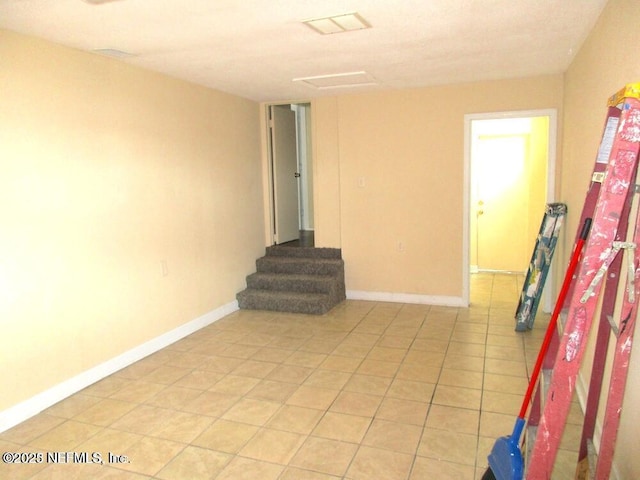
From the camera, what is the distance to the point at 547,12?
8.99ft

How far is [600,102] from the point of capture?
9.00 feet

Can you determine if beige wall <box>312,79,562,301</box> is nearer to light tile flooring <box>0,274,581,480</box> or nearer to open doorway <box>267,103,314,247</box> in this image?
open doorway <box>267,103,314,247</box>

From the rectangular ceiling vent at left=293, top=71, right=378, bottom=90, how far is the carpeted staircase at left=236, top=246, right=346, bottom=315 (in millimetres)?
1900

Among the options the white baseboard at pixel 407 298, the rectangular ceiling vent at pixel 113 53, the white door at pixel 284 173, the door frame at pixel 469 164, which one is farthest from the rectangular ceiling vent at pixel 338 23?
the white baseboard at pixel 407 298

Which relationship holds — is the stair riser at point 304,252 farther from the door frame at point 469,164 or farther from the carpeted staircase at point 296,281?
the door frame at point 469,164

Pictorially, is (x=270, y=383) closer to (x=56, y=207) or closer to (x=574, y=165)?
(x=56, y=207)

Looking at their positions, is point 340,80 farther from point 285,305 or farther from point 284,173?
point 285,305

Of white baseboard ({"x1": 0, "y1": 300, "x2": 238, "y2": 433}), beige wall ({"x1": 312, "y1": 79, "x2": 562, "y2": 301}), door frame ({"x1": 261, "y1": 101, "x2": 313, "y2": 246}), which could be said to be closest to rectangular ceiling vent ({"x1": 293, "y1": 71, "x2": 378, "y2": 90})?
beige wall ({"x1": 312, "y1": 79, "x2": 562, "y2": 301})

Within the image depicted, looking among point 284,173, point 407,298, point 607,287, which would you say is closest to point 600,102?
point 607,287

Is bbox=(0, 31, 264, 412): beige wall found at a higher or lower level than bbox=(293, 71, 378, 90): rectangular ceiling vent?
lower

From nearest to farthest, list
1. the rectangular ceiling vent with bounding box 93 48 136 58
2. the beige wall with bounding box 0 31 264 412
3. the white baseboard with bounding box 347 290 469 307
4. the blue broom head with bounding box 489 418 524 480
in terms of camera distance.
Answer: the blue broom head with bounding box 489 418 524 480 → the beige wall with bounding box 0 31 264 412 → the rectangular ceiling vent with bounding box 93 48 136 58 → the white baseboard with bounding box 347 290 469 307

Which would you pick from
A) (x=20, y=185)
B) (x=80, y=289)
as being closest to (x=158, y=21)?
(x=20, y=185)

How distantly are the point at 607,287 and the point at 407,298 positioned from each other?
12.0 ft

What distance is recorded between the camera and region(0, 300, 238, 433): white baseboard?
287 centimetres
